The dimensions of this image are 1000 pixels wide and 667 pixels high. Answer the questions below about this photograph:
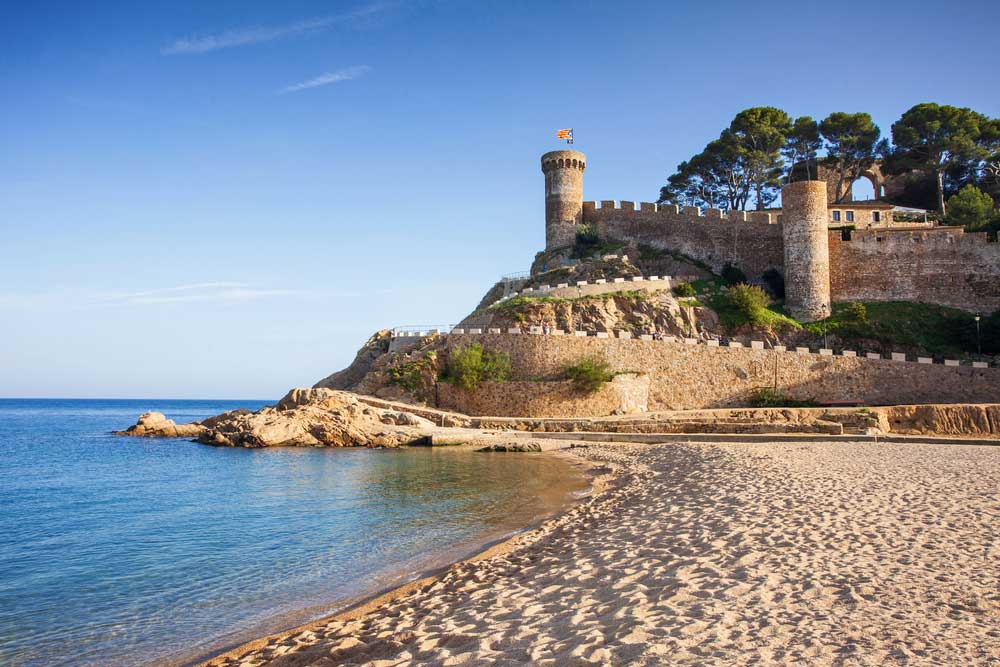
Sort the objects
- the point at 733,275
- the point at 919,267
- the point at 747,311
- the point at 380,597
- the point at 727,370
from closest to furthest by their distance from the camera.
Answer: the point at 380,597 → the point at 727,370 → the point at 747,311 → the point at 919,267 → the point at 733,275

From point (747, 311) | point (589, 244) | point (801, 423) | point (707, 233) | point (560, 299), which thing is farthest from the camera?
point (589, 244)

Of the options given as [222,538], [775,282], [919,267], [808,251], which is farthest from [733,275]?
[222,538]

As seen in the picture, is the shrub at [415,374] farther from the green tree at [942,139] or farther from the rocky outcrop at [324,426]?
the green tree at [942,139]

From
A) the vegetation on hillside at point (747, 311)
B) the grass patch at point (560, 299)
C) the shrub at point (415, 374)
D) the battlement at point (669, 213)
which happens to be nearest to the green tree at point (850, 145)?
the battlement at point (669, 213)

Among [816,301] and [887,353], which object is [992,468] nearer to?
[887,353]

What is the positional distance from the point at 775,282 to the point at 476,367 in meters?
19.3

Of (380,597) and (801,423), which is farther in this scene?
(801,423)

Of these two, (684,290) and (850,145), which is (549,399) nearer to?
(684,290)

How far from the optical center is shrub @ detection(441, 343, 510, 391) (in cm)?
3059

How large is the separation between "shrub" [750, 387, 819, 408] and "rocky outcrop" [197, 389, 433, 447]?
1428cm

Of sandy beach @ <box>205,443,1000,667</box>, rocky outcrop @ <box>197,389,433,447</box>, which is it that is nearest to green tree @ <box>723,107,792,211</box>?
rocky outcrop @ <box>197,389,433,447</box>

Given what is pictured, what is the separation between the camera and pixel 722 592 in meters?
6.42

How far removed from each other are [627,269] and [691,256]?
16.0 ft

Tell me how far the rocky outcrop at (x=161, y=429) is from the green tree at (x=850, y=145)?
42.5 metres
